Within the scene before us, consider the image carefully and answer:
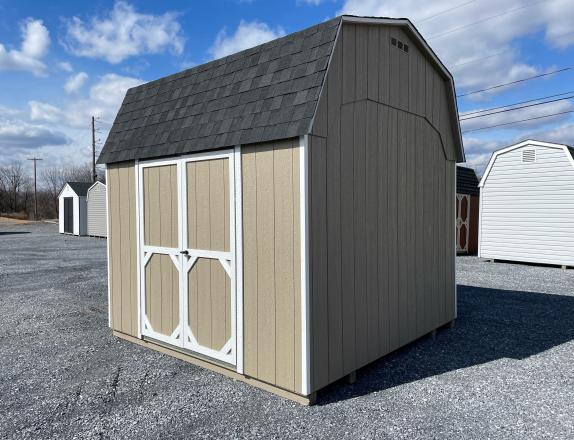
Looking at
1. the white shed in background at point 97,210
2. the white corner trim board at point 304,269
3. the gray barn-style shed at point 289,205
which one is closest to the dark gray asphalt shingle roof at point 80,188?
the white shed in background at point 97,210

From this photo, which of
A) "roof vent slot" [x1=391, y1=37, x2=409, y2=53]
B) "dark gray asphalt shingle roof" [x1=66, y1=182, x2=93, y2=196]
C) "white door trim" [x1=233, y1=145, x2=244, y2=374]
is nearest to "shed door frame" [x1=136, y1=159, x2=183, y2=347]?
"white door trim" [x1=233, y1=145, x2=244, y2=374]

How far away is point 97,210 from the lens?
2134cm

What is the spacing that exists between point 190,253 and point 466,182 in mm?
13309

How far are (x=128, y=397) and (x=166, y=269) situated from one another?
1345 millimetres

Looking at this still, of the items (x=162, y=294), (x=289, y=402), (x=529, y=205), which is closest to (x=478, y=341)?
(x=289, y=402)

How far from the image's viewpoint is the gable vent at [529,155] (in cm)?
1090

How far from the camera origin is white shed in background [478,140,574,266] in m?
10.5

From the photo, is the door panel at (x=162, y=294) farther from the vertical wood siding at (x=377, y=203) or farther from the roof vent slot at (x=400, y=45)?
the roof vent slot at (x=400, y=45)

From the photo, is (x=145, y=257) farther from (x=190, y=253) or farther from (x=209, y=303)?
(x=209, y=303)

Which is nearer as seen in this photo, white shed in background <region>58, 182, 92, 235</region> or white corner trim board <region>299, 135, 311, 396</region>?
white corner trim board <region>299, 135, 311, 396</region>

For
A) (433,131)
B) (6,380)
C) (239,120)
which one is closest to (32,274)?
(6,380)

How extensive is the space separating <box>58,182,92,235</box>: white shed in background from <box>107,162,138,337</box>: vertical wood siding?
19.1 m

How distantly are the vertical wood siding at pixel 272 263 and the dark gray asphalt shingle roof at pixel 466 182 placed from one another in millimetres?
12138

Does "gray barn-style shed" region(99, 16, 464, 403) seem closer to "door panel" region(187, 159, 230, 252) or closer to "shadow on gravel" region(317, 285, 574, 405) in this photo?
"door panel" region(187, 159, 230, 252)
